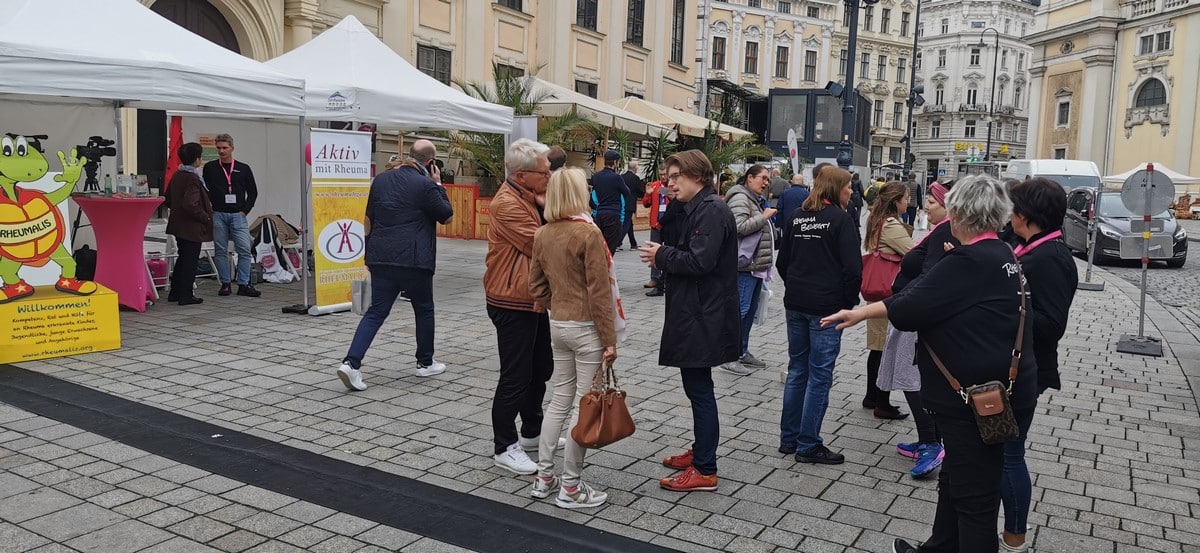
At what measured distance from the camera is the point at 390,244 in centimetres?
632

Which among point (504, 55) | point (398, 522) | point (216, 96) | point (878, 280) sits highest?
point (504, 55)

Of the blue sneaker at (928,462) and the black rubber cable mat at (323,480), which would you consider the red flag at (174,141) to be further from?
the blue sneaker at (928,462)

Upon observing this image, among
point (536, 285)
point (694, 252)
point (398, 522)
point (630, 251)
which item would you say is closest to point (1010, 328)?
point (694, 252)

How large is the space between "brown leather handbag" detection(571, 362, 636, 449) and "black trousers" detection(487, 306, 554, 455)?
0.66 metres

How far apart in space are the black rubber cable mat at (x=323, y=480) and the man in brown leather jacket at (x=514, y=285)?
479 mm

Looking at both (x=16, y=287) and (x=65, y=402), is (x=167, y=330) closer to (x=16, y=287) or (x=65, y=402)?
(x=16, y=287)

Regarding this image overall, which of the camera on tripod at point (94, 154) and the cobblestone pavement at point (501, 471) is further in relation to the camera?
the camera on tripod at point (94, 154)

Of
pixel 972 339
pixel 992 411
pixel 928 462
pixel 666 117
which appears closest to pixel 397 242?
pixel 928 462

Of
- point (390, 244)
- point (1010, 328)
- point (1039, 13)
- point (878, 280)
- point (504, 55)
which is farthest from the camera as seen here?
point (1039, 13)

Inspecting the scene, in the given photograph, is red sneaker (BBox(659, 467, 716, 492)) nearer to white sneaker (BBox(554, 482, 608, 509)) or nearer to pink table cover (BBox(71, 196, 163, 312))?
white sneaker (BBox(554, 482, 608, 509))

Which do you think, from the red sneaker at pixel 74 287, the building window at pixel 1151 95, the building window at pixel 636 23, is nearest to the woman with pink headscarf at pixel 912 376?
the red sneaker at pixel 74 287

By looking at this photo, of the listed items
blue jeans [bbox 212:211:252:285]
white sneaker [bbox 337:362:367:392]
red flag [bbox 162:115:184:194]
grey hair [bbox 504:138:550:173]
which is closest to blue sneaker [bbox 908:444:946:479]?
grey hair [bbox 504:138:550:173]

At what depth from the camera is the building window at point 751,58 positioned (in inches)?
2430

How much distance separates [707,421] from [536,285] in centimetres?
109
